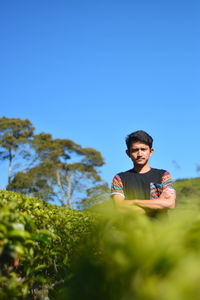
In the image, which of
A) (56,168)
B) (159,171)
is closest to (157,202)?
(159,171)

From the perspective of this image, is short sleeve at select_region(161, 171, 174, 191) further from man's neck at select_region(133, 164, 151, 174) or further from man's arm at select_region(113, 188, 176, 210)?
man's neck at select_region(133, 164, 151, 174)

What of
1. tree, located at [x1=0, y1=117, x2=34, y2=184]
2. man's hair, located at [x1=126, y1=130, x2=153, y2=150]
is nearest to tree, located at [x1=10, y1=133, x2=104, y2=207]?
tree, located at [x1=0, y1=117, x2=34, y2=184]

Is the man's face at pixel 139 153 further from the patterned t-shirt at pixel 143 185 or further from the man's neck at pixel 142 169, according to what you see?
the patterned t-shirt at pixel 143 185

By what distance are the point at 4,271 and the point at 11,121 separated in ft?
115

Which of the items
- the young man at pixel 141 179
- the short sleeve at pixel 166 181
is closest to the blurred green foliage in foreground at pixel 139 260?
the young man at pixel 141 179

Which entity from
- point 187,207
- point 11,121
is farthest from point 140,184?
point 11,121

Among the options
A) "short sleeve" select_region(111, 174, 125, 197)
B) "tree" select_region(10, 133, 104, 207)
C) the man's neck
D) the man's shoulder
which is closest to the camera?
"short sleeve" select_region(111, 174, 125, 197)

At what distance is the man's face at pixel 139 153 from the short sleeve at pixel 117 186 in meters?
0.30

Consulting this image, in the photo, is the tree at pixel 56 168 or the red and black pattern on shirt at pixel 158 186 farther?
the tree at pixel 56 168

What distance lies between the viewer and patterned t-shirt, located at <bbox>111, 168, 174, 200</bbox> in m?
3.33

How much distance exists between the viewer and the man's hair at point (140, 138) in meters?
3.54

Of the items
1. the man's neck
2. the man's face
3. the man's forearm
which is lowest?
the man's forearm

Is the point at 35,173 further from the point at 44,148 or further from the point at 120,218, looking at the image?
the point at 120,218

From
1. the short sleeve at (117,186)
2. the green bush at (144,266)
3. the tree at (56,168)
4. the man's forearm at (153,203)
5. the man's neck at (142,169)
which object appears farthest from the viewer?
the tree at (56,168)
